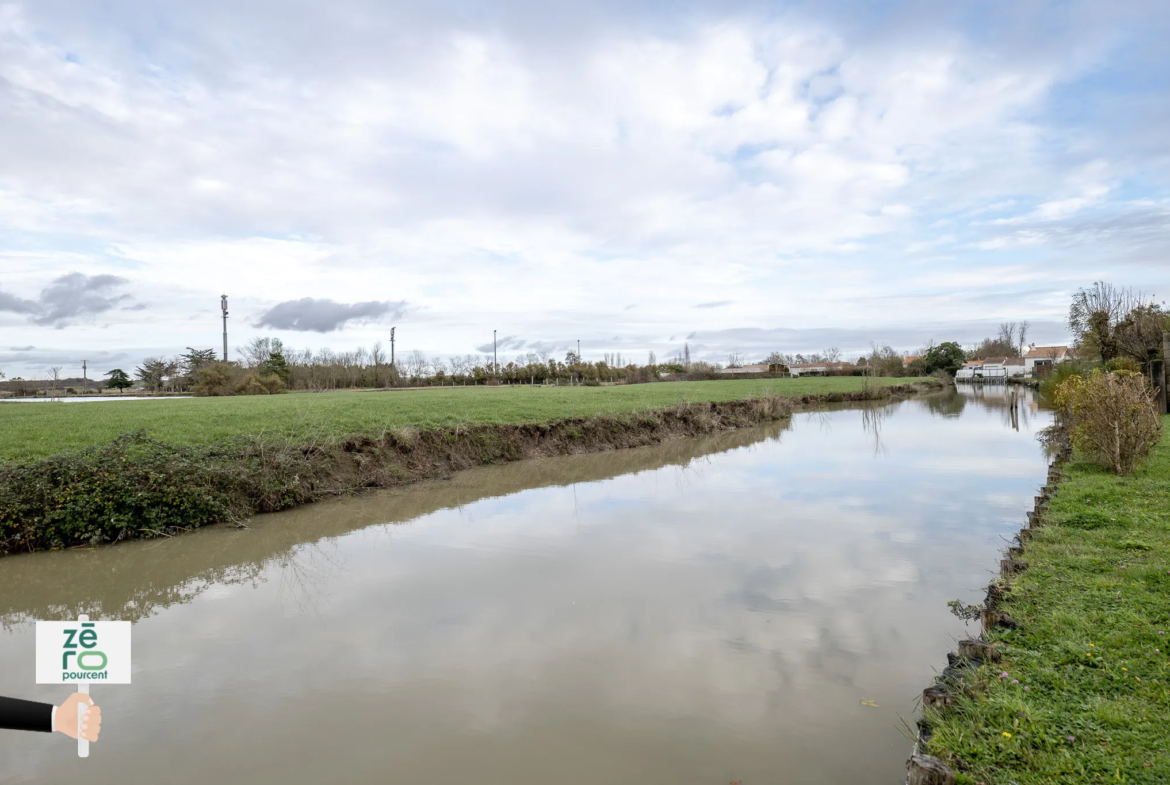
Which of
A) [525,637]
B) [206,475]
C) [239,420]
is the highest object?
[239,420]

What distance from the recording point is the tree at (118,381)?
2242 inches

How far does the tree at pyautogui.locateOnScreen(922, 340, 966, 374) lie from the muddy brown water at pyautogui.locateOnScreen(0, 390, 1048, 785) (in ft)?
241

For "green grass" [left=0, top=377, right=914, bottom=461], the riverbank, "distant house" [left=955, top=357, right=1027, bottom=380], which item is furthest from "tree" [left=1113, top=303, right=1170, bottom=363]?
"distant house" [left=955, top=357, right=1027, bottom=380]

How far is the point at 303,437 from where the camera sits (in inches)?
520

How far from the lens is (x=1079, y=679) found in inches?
153

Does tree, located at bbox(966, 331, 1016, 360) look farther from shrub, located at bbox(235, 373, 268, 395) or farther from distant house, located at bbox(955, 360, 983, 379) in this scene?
shrub, located at bbox(235, 373, 268, 395)

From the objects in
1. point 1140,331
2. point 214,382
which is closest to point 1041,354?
point 1140,331

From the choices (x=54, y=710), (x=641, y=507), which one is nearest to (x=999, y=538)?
(x=641, y=507)

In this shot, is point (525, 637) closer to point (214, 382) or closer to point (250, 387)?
point (250, 387)

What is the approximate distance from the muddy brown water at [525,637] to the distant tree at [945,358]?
73525mm

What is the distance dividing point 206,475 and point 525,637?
733cm

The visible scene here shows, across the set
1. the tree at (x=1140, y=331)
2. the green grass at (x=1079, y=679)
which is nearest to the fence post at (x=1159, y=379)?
the tree at (x=1140, y=331)

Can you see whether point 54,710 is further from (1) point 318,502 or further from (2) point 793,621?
(1) point 318,502

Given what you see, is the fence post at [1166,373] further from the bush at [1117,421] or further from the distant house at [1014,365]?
the distant house at [1014,365]
